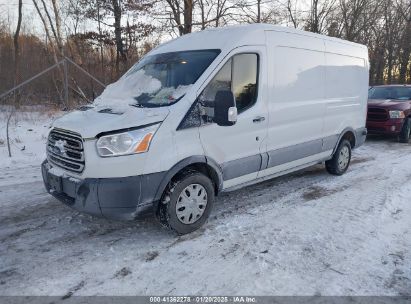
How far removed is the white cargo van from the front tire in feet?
0.04

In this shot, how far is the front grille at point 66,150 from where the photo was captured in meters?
3.50

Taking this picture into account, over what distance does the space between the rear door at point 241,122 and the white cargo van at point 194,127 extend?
1cm

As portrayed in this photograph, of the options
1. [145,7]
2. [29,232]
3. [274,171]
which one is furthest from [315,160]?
[145,7]

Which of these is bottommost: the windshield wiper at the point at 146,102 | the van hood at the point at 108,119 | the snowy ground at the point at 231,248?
the snowy ground at the point at 231,248

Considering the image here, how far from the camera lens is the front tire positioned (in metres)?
3.73

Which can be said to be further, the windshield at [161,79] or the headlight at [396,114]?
the headlight at [396,114]

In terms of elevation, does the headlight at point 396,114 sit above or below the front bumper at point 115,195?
above

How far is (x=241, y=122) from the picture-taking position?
4246mm

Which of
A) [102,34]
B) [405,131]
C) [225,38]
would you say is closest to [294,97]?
[225,38]

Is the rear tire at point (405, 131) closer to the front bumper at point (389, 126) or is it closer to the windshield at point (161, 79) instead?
the front bumper at point (389, 126)

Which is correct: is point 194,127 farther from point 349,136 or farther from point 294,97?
point 349,136

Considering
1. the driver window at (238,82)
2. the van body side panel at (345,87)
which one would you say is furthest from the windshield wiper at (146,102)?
the van body side panel at (345,87)

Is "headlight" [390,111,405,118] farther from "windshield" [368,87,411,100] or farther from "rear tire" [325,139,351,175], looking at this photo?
"rear tire" [325,139,351,175]

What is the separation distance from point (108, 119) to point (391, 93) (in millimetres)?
10538
